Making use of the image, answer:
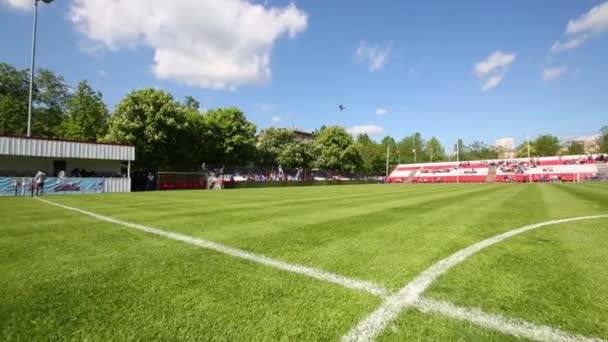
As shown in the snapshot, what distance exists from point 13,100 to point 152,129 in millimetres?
23365

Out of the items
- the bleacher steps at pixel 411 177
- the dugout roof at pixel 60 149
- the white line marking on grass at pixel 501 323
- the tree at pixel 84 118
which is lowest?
the white line marking on grass at pixel 501 323

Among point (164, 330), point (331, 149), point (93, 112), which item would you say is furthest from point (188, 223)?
point (331, 149)

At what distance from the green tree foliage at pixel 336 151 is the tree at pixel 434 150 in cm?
6026

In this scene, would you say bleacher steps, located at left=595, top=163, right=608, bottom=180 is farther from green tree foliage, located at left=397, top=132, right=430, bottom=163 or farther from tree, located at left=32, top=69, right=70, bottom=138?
tree, located at left=32, top=69, right=70, bottom=138

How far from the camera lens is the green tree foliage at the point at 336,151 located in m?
56.1

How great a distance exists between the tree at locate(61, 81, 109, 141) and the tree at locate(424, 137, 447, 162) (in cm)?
10047

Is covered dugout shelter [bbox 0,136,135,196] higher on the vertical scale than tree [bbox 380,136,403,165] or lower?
lower

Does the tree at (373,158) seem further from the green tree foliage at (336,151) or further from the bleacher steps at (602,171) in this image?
the bleacher steps at (602,171)

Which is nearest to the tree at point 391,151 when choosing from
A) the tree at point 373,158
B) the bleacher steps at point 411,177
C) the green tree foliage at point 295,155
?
the tree at point 373,158

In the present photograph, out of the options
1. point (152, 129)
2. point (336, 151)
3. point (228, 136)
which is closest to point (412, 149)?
point (336, 151)

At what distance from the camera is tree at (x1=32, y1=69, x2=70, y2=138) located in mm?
40562

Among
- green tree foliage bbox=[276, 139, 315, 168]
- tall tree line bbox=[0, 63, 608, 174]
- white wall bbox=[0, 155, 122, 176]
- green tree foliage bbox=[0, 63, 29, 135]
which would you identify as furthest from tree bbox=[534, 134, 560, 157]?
green tree foliage bbox=[0, 63, 29, 135]

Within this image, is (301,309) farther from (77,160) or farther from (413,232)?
(77,160)

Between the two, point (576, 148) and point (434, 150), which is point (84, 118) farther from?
point (576, 148)
